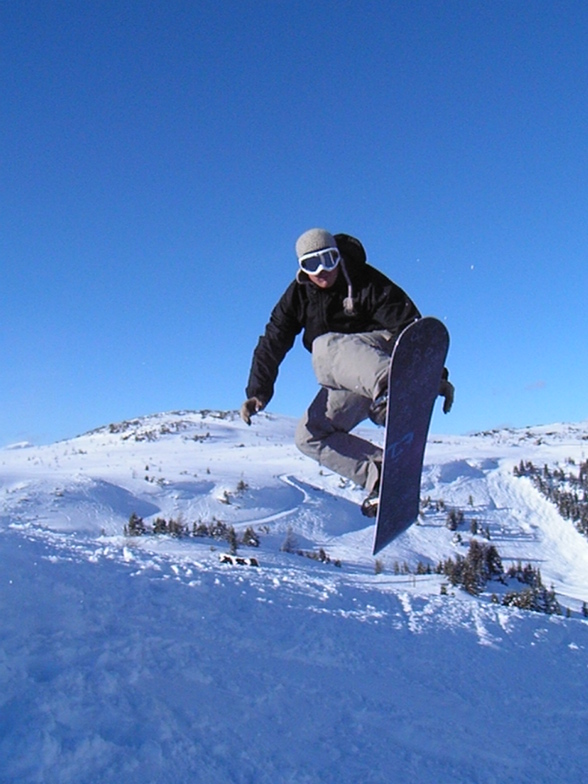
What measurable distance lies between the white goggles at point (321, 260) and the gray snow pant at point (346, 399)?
2.20 ft

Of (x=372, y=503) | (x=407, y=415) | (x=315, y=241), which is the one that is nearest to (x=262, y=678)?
(x=372, y=503)

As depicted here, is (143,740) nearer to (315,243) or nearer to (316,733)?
(316,733)

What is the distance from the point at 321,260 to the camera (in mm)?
5406

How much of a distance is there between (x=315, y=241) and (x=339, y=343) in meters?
1.03

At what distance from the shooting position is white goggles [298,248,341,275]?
539 cm

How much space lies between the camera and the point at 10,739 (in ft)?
8.00

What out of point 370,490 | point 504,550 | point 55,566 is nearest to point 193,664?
point 55,566

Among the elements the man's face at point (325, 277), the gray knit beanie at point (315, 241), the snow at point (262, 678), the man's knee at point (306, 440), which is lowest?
the snow at point (262, 678)

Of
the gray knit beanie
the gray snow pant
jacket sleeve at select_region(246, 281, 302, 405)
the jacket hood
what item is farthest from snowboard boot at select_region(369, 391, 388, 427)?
the gray knit beanie

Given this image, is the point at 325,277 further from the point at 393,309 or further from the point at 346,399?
the point at 346,399

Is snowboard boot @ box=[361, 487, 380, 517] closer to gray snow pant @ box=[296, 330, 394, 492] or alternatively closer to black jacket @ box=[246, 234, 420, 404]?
gray snow pant @ box=[296, 330, 394, 492]

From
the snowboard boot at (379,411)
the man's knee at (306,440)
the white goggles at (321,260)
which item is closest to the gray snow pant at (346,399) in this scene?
the man's knee at (306,440)

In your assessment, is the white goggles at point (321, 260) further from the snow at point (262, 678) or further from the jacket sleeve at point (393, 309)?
the snow at point (262, 678)

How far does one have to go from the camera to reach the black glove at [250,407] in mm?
5953
